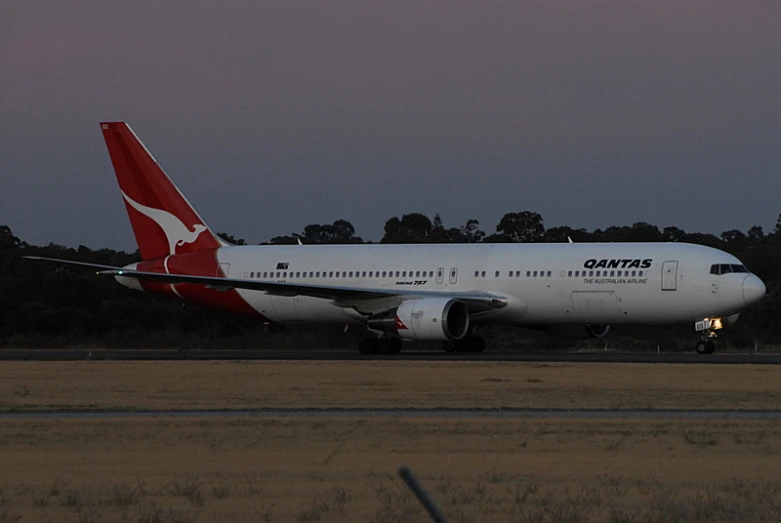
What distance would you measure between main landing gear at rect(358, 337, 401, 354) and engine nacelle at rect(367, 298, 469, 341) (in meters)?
0.80

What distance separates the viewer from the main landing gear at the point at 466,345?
140ft

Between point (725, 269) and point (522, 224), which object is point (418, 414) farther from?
point (522, 224)

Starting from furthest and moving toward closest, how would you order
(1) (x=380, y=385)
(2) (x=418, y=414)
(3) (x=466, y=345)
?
(3) (x=466, y=345), (1) (x=380, y=385), (2) (x=418, y=414)

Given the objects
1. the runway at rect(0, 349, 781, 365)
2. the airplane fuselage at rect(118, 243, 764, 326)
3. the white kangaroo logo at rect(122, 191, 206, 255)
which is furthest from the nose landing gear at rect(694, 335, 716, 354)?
the white kangaroo logo at rect(122, 191, 206, 255)

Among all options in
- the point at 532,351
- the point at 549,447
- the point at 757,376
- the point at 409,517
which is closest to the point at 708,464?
the point at 549,447

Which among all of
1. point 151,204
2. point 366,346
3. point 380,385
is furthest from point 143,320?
point 380,385

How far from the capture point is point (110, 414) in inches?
839

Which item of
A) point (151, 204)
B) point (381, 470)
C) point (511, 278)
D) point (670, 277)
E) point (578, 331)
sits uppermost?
point (151, 204)

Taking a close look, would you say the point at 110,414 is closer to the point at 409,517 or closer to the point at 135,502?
the point at 135,502

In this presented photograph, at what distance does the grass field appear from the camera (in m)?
12.5

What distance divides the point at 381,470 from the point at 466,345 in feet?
93.8

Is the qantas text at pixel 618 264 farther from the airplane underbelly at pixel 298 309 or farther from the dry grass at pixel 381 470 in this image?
the dry grass at pixel 381 470

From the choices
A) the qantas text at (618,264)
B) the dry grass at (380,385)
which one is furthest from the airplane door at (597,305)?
the dry grass at (380,385)

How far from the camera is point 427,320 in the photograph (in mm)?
40281
